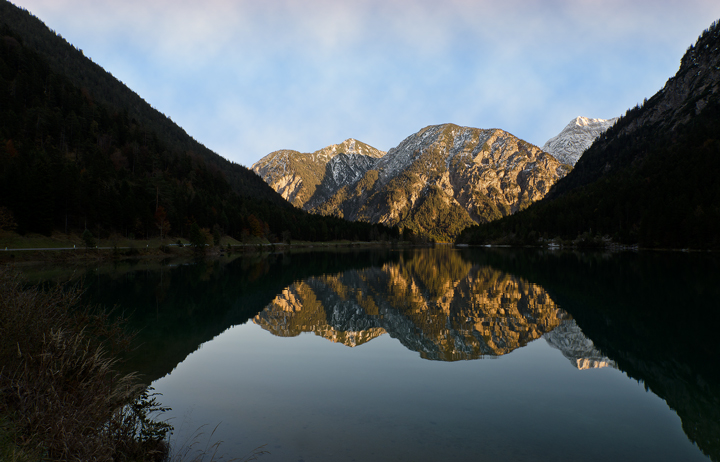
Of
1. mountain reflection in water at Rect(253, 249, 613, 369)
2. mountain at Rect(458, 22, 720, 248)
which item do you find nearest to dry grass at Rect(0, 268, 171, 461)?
mountain reflection in water at Rect(253, 249, 613, 369)

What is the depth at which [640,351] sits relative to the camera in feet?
54.4

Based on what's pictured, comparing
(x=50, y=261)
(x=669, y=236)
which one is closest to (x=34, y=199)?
(x=50, y=261)

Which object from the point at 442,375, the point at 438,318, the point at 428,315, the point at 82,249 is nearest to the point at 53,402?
the point at 442,375

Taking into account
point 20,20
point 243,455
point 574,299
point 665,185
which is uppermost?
point 20,20

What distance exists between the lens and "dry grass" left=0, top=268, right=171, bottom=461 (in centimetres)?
589

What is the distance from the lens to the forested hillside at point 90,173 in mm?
70625

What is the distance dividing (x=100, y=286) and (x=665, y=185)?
163 m

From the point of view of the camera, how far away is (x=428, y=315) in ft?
79.4

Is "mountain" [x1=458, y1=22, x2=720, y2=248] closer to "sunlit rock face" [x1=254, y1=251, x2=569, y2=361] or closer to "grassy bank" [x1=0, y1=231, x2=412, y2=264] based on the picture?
"sunlit rock face" [x1=254, y1=251, x2=569, y2=361]

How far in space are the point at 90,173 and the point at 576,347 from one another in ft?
350

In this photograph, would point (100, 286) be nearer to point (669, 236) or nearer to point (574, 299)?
point (574, 299)

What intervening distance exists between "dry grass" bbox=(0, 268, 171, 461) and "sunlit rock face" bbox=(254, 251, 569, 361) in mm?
11558

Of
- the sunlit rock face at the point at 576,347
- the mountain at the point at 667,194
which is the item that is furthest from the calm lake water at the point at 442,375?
the mountain at the point at 667,194

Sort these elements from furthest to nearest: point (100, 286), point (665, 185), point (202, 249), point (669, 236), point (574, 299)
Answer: point (665, 185)
point (669, 236)
point (202, 249)
point (100, 286)
point (574, 299)
